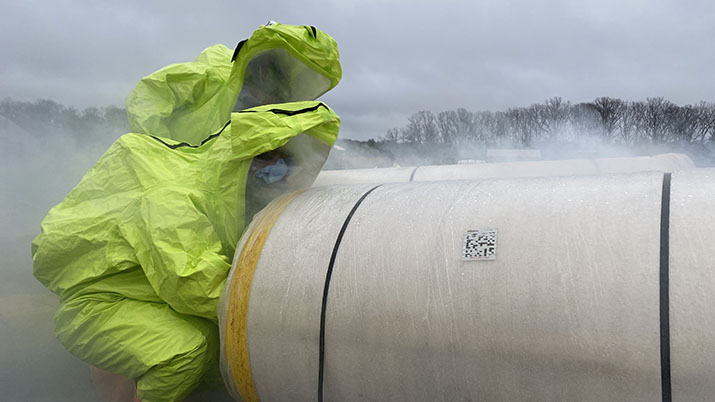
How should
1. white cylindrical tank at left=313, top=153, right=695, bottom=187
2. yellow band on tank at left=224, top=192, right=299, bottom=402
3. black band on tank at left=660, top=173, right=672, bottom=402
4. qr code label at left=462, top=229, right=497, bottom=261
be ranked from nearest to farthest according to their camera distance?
black band on tank at left=660, top=173, right=672, bottom=402
qr code label at left=462, top=229, right=497, bottom=261
yellow band on tank at left=224, top=192, right=299, bottom=402
white cylindrical tank at left=313, top=153, right=695, bottom=187

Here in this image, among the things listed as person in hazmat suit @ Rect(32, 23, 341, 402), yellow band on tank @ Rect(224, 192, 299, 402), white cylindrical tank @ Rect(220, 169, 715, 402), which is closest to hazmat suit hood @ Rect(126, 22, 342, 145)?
person in hazmat suit @ Rect(32, 23, 341, 402)

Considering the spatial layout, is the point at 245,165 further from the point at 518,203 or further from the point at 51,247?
the point at 518,203

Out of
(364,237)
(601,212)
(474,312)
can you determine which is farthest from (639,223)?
(364,237)

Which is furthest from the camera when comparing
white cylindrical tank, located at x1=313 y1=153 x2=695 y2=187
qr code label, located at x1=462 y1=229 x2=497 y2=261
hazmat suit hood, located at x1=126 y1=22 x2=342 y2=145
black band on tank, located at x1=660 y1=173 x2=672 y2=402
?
white cylindrical tank, located at x1=313 y1=153 x2=695 y2=187

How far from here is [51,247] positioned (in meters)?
1.99

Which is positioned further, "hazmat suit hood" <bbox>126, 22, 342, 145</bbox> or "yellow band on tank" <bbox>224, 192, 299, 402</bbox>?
"hazmat suit hood" <bbox>126, 22, 342, 145</bbox>

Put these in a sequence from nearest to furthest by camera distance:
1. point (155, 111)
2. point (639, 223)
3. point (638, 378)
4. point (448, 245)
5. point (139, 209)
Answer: point (638, 378), point (639, 223), point (448, 245), point (139, 209), point (155, 111)

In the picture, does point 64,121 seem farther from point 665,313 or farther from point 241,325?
point 665,313

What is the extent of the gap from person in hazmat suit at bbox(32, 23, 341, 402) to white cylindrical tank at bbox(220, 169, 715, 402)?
19cm

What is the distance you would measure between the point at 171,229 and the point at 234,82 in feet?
3.06

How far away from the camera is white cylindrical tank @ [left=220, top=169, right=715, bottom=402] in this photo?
124 centimetres

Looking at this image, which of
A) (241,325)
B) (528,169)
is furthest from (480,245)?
(528,169)

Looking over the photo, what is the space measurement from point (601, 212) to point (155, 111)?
2188 millimetres

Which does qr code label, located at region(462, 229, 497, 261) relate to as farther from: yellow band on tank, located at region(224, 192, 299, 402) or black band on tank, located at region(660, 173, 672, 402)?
yellow band on tank, located at region(224, 192, 299, 402)
